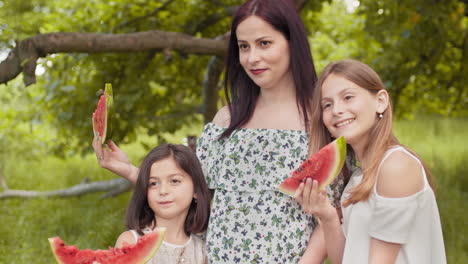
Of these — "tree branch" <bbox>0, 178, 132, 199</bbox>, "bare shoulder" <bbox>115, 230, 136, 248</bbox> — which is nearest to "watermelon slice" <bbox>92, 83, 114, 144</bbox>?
"bare shoulder" <bbox>115, 230, 136, 248</bbox>

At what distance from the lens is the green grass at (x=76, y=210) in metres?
5.01

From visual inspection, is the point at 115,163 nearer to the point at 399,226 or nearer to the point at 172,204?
the point at 172,204

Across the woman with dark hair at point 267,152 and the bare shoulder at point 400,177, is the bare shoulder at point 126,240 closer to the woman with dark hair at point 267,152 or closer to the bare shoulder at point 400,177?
the woman with dark hair at point 267,152

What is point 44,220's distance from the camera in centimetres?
582

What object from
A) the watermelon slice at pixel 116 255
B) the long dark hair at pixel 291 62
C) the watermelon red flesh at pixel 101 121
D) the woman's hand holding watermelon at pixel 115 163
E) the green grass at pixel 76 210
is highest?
the long dark hair at pixel 291 62

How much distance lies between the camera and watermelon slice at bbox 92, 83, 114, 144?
2.62m

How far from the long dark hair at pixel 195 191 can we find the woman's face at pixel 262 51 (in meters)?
0.52

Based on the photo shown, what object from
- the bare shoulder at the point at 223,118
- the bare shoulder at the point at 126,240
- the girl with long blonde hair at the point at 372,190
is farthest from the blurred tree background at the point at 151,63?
the girl with long blonde hair at the point at 372,190

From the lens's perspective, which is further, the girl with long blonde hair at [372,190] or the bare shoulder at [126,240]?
the bare shoulder at [126,240]

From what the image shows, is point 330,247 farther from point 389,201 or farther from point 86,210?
point 86,210

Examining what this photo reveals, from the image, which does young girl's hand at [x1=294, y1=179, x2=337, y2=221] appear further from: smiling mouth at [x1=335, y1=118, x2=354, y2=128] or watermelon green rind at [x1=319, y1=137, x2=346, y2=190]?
smiling mouth at [x1=335, y1=118, x2=354, y2=128]

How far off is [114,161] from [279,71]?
0.97 m

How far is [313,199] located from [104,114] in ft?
3.54

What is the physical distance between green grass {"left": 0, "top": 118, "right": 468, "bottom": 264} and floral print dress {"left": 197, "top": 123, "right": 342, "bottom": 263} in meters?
2.49
